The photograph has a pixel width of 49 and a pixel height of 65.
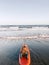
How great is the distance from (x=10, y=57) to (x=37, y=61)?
4.38 m

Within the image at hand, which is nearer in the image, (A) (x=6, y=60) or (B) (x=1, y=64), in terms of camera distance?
(B) (x=1, y=64)

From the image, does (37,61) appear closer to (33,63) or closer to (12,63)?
(33,63)

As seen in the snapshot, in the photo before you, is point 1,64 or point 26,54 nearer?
point 1,64

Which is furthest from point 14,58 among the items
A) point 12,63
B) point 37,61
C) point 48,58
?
point 48,58

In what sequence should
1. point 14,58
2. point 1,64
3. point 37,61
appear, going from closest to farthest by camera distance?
point 1,64
point 37,61
point 14,58

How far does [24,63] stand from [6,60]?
2.71m

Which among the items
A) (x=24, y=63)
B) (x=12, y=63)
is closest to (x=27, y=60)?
(x=24, y=63)

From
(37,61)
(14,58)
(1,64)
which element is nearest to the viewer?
(1,64)

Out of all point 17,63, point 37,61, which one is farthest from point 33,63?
point 17,63

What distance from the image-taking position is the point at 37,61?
20.5 m

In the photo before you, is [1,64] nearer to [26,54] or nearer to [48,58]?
[26,54]

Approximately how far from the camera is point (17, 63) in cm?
2002

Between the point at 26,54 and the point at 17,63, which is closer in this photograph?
the point at 17,63

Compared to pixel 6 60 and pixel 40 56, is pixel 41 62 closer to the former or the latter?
Result: pixel 40 56
